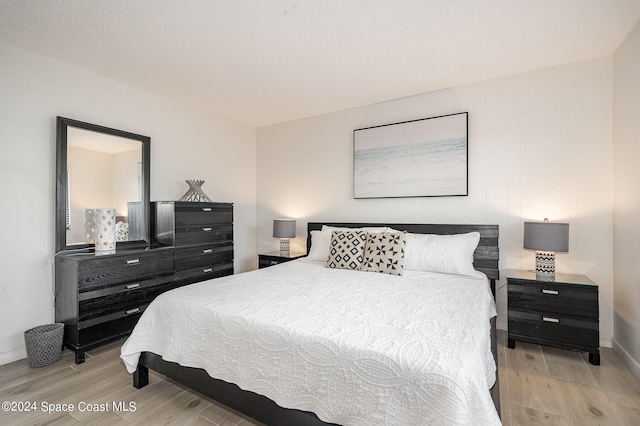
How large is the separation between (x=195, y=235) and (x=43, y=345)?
4.88ft

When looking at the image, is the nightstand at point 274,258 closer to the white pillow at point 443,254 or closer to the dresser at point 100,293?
the dresser at point 100,293

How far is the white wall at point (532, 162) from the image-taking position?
264 cm

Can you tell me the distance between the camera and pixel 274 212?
457cm

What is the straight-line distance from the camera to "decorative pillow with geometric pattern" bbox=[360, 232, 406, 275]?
2.67 metres

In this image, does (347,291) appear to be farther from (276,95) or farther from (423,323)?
(276,95)

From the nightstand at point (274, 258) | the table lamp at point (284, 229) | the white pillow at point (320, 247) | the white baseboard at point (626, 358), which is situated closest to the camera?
the white baseboard at point (626, 358)

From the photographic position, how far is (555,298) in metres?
2.41

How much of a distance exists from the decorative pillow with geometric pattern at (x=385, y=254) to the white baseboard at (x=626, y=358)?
5.60 feet

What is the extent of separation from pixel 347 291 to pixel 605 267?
2.35 metres

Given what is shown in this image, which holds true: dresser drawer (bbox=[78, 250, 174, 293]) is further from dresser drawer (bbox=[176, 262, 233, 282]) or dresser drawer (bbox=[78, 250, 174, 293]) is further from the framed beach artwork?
the framed beach artwork

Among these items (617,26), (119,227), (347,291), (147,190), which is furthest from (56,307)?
(617,26)

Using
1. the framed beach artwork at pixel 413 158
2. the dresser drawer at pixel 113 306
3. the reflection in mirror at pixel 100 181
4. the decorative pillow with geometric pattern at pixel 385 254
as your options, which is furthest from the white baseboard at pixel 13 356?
the framed beach artwork at pixel 413 158

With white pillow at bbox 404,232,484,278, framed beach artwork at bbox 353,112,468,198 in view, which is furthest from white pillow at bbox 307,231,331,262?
white pillow at bbox 404,232,484,278

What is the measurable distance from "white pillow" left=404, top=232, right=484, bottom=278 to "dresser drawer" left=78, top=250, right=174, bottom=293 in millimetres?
2375
